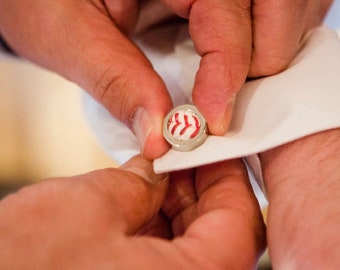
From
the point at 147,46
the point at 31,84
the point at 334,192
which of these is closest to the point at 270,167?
the point at 334,192

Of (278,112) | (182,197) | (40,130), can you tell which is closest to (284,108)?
(278,112)

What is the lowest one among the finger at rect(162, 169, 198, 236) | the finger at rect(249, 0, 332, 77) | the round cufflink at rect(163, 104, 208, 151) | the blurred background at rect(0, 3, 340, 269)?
the blurred background at rect(0, 3, 340, 269)

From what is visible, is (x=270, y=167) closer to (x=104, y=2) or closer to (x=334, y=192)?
(x=334, y=192)

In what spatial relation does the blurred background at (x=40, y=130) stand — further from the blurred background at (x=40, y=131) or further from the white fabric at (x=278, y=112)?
the white fabric at (x=278, y=112)

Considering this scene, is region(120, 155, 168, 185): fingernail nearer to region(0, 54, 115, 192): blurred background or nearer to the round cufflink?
the round cufflink

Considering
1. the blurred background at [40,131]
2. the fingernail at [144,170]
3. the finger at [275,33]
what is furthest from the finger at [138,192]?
the blurred background at [40,131]

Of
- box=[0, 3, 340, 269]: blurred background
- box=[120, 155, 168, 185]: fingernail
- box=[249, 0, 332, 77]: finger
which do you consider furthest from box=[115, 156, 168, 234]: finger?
box=[0, 3, 340, 269]: blurred background
